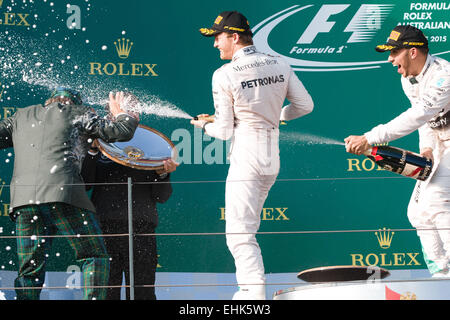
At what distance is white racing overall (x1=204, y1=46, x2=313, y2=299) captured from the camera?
389cm

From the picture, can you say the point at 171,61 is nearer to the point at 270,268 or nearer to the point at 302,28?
the point at 302,28

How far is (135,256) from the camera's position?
438cm

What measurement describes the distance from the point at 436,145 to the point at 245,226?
3.42 feet

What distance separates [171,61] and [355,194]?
1.51 metres

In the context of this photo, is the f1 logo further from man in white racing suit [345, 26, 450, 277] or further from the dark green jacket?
the dark green jacket

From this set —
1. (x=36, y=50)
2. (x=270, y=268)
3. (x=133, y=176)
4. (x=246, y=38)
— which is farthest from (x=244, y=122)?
(x=36, y=50)

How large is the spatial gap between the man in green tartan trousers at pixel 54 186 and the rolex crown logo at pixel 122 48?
136cm

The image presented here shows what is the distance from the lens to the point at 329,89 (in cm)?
557

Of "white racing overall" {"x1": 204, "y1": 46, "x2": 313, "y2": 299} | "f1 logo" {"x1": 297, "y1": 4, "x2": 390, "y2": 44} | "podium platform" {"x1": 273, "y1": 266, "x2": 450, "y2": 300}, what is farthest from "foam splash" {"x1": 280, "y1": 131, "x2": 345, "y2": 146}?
"podium platform" {"x1": 273, "y1": 266, "x2": 450, "y2": 300}

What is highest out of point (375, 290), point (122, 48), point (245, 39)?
point (122, 48)

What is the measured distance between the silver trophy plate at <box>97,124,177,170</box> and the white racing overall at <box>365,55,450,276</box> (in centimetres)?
119

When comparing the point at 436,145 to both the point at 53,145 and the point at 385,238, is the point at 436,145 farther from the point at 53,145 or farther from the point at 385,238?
the point at 53,145

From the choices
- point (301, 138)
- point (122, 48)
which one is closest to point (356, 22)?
point (301, 138)

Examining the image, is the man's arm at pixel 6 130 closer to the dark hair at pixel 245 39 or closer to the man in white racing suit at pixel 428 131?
the dark hair at pixel 245 39
